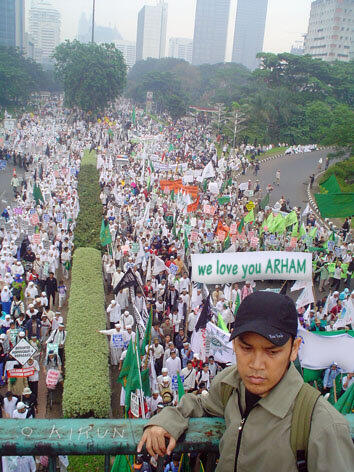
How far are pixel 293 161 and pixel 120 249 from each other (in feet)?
95.5

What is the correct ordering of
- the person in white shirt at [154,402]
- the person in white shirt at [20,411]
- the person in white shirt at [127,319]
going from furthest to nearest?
the person in white shirt at [127,319] → the person in white shirt at [154,402] → the person in white shirt at [20,411]

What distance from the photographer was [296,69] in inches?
2096

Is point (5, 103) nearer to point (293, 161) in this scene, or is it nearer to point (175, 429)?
point (293, 161)

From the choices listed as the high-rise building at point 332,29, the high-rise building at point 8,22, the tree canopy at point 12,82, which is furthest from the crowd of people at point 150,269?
the high-rise building at point 8,22

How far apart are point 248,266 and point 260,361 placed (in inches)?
320

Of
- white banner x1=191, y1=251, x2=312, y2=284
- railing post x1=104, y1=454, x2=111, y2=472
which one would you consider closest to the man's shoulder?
railing post x1=104, y1=454, x2=111, y2=472

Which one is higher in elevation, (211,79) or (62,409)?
(211,79)

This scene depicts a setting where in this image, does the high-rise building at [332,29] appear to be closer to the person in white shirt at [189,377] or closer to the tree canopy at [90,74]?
the tree canopy at [90,74]

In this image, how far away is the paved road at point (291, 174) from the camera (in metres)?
28.0

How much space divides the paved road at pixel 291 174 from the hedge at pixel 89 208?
979cm

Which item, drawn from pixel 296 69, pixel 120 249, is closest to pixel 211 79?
pixel 296 69

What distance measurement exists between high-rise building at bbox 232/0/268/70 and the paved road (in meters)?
169

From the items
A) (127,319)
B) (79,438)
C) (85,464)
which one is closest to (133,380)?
(85,464)

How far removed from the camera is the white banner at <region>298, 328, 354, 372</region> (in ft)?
23.4
